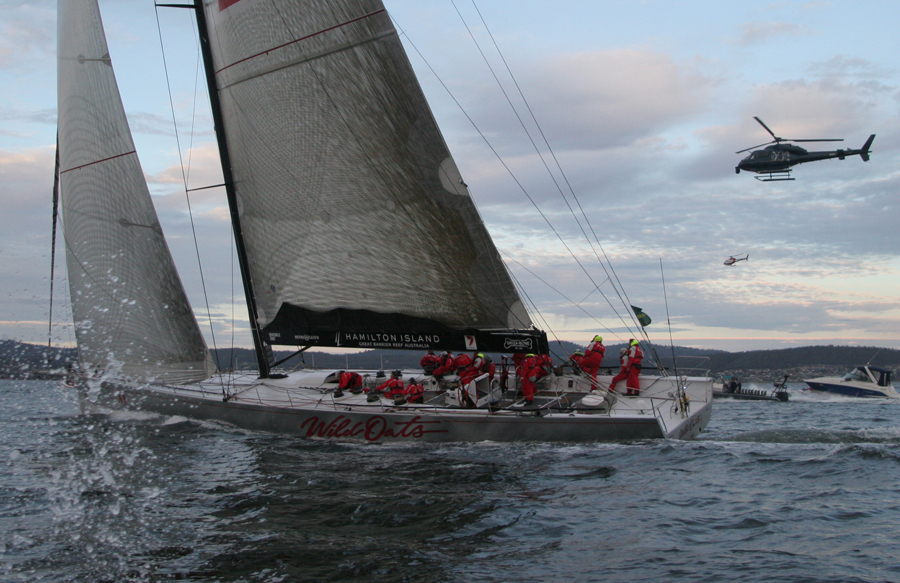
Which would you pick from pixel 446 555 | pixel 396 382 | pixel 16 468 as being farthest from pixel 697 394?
pixel 16 468

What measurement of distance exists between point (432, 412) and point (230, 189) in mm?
7172

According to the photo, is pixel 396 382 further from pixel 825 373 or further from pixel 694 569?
pixel 825 373

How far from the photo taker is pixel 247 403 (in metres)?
13.7

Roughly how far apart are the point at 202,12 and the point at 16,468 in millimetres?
9994

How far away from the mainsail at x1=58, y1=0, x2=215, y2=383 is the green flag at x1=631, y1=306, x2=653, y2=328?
9909 mm

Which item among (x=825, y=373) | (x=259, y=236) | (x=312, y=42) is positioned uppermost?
(x=312, y=42)

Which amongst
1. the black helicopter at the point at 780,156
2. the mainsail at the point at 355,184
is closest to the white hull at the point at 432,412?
→ the mainsail at the point at 355,184

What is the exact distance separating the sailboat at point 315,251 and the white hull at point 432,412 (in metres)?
0.04

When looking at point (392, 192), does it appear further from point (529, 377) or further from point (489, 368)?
point (529, 377)

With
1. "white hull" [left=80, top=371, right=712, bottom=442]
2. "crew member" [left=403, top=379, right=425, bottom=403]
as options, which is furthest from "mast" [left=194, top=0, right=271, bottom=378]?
"crew member" [left=403, top=379, right=425, bottom=403]

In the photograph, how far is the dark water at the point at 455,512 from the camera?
6336mm

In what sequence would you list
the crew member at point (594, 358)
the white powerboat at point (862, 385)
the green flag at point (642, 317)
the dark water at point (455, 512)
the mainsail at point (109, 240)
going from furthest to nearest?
the white powerboat at point (862, 385), the mainsail at point (109, 240), the green flag at point (642, 317), the crew member at point (594, 358), the dark water at point (455, 512)

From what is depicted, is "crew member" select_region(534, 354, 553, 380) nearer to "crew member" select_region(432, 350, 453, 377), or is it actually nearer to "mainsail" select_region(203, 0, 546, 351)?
"mainsail" select_region(203, 0, 546, 351)

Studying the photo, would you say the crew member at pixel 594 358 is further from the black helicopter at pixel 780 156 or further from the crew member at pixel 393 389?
the black helicopter at pixel 780 156
